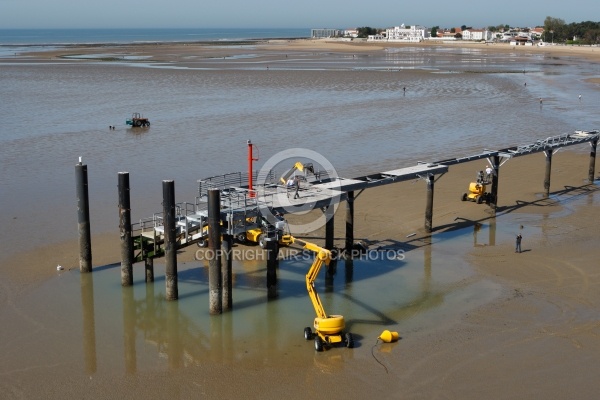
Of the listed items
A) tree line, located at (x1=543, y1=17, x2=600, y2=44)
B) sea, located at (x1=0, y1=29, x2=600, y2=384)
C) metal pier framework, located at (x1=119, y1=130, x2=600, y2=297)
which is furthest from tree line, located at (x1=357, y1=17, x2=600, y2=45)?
metal pier framework, located at (x1=119, y1=130, x2=600, y2=297)

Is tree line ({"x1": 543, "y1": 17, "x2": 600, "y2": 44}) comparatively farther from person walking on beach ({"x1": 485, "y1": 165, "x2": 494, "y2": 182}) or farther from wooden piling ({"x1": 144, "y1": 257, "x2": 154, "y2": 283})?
wooden piling ({"x1": 144, "y1": 257, "x2": 154, "y2": 283})

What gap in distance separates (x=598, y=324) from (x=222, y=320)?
9379 millimetres

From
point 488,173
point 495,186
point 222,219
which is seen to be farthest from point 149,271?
point 488,173

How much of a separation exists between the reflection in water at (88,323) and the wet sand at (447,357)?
48 centimetres

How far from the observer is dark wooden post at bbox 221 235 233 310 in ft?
62.9

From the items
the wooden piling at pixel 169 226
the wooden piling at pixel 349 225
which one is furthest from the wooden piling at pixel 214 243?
the wooden piling at pixel 349 225

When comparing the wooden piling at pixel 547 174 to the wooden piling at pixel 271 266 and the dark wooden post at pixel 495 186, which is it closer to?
the dark wooden post at pixel 495 186

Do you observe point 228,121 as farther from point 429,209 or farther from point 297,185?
point 297,185

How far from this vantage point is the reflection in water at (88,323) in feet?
55.4

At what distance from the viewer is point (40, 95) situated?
6581cm

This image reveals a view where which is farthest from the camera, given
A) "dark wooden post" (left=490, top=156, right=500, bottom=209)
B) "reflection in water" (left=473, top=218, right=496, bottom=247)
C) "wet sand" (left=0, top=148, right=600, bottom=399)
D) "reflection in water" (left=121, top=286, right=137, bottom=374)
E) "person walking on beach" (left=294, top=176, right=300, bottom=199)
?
"dark wooden post" (left=490, top=156, right=500, bottom=209)

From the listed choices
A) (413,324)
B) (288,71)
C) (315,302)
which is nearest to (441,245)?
(413,324)

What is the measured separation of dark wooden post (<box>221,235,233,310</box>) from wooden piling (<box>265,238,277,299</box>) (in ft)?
3.19

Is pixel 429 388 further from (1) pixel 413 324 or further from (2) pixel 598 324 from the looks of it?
(2) pixel 598 324
